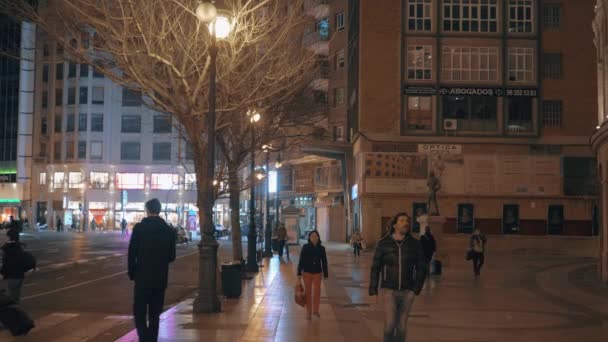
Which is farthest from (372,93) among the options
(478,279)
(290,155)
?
(478,279)

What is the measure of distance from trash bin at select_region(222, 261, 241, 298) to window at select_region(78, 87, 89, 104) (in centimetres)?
7261

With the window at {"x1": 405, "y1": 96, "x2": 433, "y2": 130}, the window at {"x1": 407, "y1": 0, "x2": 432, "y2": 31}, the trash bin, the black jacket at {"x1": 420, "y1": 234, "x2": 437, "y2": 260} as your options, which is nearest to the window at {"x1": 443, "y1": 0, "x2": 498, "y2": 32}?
the window at {"x1": 407, "y1": 0, "x2": 432, "y2": 31}

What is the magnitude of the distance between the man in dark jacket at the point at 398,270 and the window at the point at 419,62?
4061cm

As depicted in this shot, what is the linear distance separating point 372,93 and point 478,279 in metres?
25.1

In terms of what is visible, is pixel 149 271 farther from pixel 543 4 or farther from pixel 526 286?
pixel 543 4

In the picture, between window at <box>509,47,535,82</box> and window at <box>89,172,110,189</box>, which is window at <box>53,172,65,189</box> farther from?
window at <box>509,47,535,82</box>

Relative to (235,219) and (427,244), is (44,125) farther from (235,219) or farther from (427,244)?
(427,244)

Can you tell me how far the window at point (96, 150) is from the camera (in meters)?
85.2

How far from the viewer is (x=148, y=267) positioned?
29.4 ft

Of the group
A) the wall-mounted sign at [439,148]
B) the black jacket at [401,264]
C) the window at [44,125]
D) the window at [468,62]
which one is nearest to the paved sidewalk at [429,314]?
the black jacket at [401,264]

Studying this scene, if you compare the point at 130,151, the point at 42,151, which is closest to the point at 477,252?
the point at 130,151

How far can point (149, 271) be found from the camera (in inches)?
352

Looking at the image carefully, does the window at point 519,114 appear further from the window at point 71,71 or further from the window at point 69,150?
the window at point 71,71

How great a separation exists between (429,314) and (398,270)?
6688mm
